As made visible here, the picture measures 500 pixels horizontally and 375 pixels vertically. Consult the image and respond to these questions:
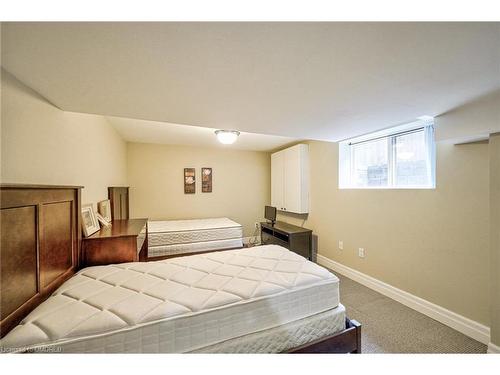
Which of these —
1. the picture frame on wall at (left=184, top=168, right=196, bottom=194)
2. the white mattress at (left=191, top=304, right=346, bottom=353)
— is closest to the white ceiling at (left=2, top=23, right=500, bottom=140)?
the white mattress at (left=191, top=304, right=346, bottom=353)

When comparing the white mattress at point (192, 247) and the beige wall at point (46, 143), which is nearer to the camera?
the beige wall at point (46, 143)

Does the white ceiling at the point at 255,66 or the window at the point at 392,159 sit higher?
the white ceiling at the point at 255,66

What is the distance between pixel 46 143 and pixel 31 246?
2.34 ft

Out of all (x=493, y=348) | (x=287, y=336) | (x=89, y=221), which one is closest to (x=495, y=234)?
(x=493, y=348)

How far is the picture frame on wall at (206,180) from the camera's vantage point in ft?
14.5

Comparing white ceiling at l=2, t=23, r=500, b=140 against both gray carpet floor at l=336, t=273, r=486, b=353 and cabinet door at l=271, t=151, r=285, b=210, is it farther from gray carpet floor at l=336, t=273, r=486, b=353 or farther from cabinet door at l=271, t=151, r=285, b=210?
cabinet door at l=271, t=151, r=285, b=210

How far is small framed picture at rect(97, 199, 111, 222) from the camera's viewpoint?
Answer: 2.25 meters

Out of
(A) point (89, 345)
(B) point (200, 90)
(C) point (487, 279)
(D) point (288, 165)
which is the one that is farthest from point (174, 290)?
(D) point (288, 165)

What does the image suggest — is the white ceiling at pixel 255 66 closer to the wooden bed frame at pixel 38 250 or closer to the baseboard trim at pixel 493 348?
the wooden bed frame at pixel 38 250

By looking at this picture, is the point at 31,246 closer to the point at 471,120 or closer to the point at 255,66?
the point at 255,66

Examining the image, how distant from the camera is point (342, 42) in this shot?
2.63 ft

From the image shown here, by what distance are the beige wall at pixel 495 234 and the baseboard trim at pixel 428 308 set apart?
0.84 ft

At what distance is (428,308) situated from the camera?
194cm

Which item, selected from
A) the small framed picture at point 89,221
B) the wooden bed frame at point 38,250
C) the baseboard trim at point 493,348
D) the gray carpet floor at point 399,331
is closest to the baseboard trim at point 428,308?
the gray carpet floor at point 399,331
